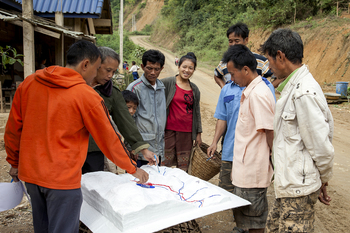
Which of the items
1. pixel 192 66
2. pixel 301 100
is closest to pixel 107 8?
pixel 192 66

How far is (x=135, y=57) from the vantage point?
2673 centimetres

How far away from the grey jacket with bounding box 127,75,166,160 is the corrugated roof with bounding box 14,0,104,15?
5.35m

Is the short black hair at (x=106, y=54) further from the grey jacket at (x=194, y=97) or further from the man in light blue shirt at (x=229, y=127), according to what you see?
the man in light blue shirt at (x=229, y=127)

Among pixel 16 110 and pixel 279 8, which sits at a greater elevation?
pixel 279 8

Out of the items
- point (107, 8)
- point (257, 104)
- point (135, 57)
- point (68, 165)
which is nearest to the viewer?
point (68, 165)

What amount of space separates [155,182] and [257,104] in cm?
107

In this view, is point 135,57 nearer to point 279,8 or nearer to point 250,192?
point 279,8

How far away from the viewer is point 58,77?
1602mm

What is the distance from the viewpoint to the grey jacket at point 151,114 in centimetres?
312

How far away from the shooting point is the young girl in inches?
134

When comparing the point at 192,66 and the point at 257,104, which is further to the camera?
the point at 192,66

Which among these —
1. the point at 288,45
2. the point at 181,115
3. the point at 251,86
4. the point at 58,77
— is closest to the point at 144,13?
the point at 181,115

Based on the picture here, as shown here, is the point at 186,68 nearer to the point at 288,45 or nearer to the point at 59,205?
the point at 288,45

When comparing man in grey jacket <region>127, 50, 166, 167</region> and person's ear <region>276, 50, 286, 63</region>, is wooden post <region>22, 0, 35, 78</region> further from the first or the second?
person's ear <region>276, 50, 286, 63</region>
